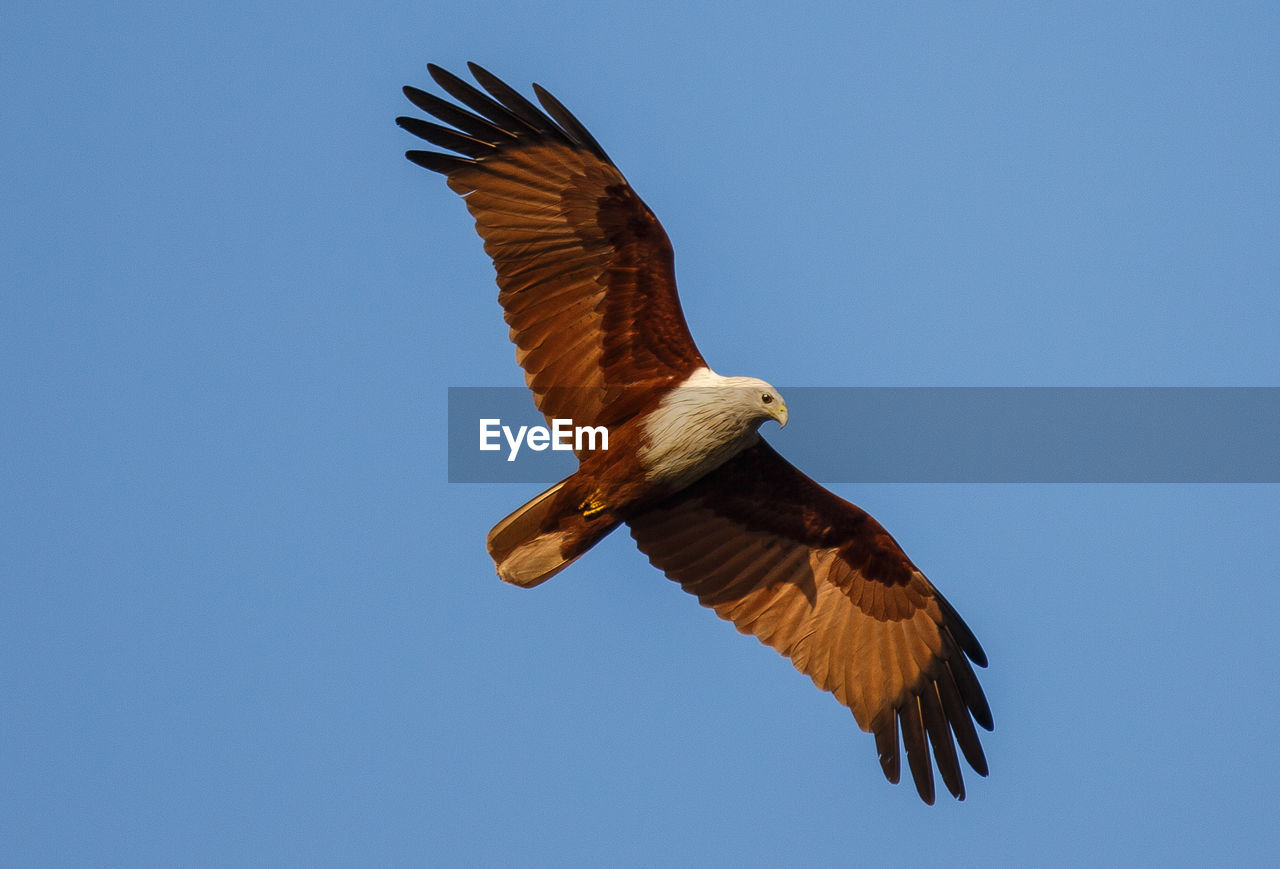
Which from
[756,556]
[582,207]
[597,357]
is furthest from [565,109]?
[756,556]

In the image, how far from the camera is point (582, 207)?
35.9 ft

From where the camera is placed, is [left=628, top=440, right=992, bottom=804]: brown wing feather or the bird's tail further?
[left=628, top=440, right=992, bottom=804]: brown wing feather

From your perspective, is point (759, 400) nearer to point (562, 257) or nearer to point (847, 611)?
point (562, 257)

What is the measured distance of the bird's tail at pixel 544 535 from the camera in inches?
426

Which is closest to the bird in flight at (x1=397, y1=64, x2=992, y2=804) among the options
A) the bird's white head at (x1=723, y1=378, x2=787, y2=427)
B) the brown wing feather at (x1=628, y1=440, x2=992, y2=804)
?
the bird's white head at (x1=723, y1=378, x2=787, y2=427)

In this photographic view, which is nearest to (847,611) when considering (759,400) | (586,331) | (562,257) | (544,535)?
(759,400)

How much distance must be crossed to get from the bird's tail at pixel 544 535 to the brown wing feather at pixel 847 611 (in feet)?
3.28

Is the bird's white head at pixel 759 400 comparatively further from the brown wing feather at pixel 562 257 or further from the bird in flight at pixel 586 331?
the brown wing feather at pixel 562 257

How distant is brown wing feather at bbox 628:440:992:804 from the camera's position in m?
11.9

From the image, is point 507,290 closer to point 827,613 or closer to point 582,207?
point 582,207

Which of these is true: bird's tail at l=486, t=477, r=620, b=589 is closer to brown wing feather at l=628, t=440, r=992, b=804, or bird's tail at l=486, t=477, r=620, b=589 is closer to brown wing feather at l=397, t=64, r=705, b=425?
brown wing feather at l=397, t=64, r=705, b=425

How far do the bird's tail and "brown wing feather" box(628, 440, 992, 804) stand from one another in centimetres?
100

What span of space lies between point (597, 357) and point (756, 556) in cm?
204

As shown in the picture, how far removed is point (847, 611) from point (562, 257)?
3431 millimetres
